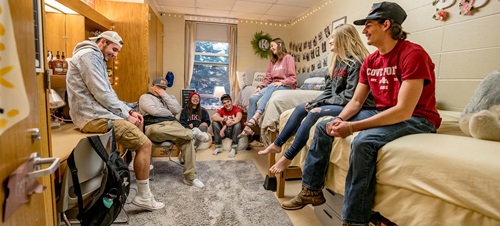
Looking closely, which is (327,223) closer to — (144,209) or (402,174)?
(402,174)

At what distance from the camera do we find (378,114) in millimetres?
1318

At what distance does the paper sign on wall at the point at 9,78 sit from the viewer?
0.49m

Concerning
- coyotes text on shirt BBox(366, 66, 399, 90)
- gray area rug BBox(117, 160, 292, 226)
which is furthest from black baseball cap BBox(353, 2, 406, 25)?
gray area rug BBox(117, 160, 292, 226)

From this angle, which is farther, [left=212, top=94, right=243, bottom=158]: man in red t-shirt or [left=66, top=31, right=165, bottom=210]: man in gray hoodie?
[left=212, top=94, right=243, bottom=158]: man in red t-shirt

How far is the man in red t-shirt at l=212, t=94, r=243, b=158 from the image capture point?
3.95 m

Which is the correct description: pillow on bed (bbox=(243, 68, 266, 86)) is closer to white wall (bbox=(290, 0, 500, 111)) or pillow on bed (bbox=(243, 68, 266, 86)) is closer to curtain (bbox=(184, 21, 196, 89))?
curtain (bbox=(184, 21, 196, 89))

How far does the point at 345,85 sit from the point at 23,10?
1887mm

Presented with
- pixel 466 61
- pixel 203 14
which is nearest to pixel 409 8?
pixel 466 61

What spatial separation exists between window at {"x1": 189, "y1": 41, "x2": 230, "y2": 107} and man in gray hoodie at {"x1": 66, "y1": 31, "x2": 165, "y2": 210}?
3.18 m

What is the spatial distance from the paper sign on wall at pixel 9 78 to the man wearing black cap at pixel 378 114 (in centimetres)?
120

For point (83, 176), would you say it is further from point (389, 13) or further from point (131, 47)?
point (131, 47)

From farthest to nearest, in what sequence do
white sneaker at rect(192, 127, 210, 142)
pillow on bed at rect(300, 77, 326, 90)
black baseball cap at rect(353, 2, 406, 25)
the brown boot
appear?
white sneaker at rect(192, 127, 210, 142) < pillow on bed at rect(300, 77, 326, 90) < the brown boot < black baseball cap at rect(353, 2, 406, 25)

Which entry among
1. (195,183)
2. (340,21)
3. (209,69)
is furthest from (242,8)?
(195,183)

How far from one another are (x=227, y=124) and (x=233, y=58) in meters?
1.77
